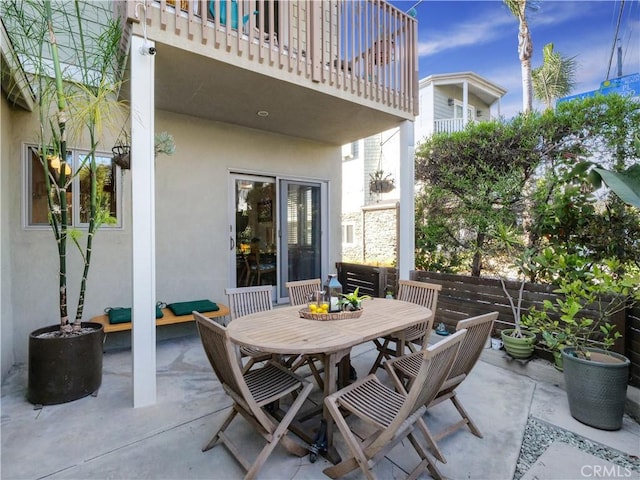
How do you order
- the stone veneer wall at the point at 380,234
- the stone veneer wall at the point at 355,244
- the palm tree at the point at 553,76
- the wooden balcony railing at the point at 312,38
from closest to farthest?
the wooden balcony railing at the point at 312,38, the stone veneer wall at the point at 380,234, the stone veneer wall at the point at 355,244, the palm tree at the point at 553,76

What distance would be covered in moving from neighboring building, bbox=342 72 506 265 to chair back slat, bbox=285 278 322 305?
5.95 metres

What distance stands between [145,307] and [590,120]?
16.6 ft

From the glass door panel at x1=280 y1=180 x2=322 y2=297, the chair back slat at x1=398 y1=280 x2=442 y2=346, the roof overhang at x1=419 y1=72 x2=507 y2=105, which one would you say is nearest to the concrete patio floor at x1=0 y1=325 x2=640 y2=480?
the chair back slat at x1=398 y1=280 x2=442 y2=346

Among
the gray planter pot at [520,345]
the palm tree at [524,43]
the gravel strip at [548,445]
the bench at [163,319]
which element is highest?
the palm tree at [524,43]

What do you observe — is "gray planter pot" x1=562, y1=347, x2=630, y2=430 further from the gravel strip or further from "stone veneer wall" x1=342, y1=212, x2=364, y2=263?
"stone veneer wall" x1=342, y1=212, x2=364, y2=263

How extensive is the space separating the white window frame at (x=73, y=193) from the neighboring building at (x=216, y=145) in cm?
2

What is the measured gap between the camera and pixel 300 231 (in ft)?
18.7

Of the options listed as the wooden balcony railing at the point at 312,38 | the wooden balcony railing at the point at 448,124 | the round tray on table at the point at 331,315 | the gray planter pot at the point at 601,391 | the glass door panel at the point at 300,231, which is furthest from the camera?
the wooden balcony railing at the point at 448,124

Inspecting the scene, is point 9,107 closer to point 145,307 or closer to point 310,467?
point 145,307

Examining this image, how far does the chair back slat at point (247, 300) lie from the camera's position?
2861 mm

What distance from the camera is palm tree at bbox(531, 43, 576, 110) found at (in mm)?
12969

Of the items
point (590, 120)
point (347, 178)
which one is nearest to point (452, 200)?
point (590, 120)

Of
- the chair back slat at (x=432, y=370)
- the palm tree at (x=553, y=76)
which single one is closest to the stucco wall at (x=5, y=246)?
the chair back slat at (x=432, y=370)

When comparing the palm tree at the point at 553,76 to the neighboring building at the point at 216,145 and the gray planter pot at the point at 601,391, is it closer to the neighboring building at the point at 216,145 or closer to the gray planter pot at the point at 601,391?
the neighboring building at the point at 216,145
